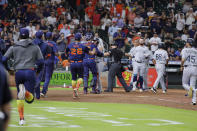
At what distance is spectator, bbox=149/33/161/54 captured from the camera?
24.0 m

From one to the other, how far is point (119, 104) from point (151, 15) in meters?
14.6

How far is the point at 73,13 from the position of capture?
30422mm

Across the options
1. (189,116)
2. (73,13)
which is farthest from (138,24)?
(189,116)

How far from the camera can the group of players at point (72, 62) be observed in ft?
30.4

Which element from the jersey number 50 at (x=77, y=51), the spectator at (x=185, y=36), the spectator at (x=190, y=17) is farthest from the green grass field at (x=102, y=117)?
the spectator at (x=190, y=17)

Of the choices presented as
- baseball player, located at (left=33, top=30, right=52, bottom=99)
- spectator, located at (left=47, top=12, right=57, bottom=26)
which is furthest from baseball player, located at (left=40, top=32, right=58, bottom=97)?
spectator, located at (left=47, top=12, right=57, bottom=26)

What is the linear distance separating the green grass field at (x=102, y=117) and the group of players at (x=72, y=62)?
78cm

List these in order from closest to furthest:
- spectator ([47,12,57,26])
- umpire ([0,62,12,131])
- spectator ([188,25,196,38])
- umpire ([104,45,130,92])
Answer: umpire ([0,62,12,131]), umpire ([104,45,130,92]), spectator ([188,25,196,38]), spectator ([47,12,57,26])

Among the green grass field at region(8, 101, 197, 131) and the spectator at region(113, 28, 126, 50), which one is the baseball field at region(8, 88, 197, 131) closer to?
the green grass field at region(8, 101, 197, 131)

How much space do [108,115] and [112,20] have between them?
53.6 feet

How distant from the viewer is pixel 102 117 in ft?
35.0

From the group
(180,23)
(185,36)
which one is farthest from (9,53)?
(180,23)

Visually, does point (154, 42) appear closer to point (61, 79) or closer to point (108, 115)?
point (61, 79)

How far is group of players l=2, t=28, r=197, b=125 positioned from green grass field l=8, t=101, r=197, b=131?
0.78m
